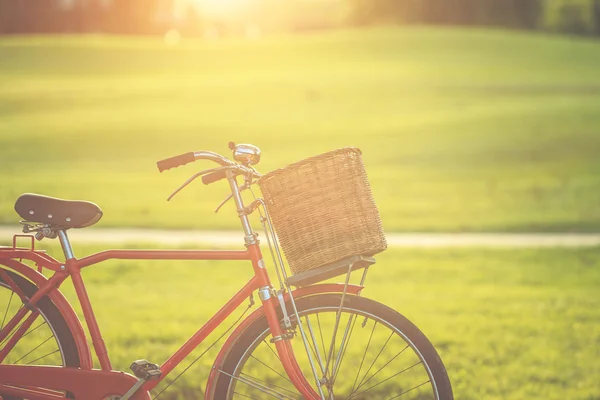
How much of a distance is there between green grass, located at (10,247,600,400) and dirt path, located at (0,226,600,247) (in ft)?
2.07

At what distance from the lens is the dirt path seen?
12852mm

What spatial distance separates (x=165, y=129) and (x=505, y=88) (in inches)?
653

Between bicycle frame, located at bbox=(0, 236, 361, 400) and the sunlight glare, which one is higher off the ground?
the sunlight glare

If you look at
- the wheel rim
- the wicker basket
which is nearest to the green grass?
the wheel rim

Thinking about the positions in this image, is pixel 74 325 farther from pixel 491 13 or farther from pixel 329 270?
pixel 491 13

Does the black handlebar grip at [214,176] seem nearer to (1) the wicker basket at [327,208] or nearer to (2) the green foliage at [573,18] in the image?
(1) the wicker basket at [327,208]

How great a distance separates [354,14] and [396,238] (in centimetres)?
7136

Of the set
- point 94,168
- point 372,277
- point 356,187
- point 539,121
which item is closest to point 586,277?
point 372,277

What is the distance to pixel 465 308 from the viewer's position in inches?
363

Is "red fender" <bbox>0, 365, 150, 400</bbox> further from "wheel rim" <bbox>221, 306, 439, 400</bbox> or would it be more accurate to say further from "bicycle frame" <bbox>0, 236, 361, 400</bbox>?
"wheel rim" <bbox>221, 306, 439, 400</bbox>

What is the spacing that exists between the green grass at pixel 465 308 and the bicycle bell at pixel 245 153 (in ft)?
7.69

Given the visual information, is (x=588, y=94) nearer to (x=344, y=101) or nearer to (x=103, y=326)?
(x=344, y=101)

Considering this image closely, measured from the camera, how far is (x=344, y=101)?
40.7m

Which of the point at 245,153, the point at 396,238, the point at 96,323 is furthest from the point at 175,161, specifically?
the point at 396,238
